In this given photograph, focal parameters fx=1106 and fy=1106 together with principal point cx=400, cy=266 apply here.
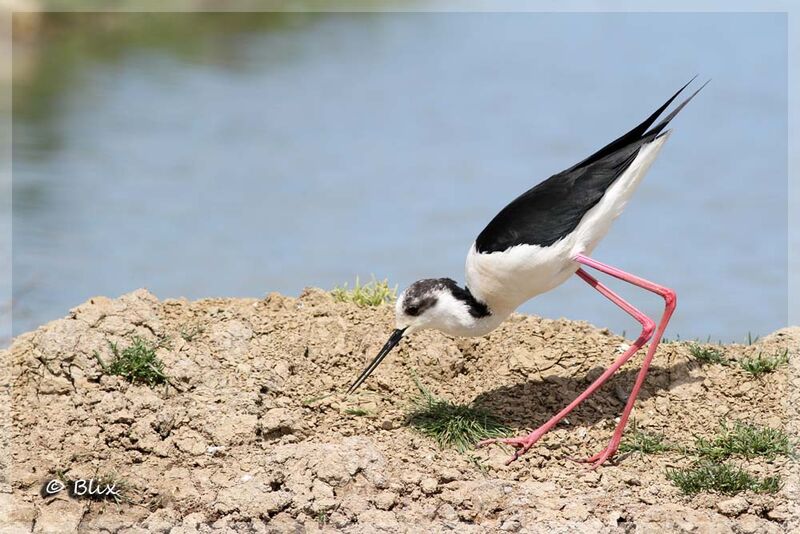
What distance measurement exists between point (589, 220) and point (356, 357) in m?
1.48

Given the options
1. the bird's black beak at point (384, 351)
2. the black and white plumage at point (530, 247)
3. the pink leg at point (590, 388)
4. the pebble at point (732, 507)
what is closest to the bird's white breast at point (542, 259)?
the black and white plumage at point (530, 247)

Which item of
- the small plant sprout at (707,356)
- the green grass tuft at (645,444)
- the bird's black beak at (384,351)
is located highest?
the bird's black beak at (384,351)

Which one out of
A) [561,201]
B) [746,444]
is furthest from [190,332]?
[746,444]

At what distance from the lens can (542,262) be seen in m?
5.47

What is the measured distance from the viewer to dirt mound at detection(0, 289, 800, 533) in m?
4.91

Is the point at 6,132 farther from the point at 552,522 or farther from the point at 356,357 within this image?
the point at 552,522

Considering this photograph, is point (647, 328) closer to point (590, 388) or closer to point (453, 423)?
point (590, 388)

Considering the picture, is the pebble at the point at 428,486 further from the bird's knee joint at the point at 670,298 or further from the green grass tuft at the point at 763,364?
the green grass tuft at the point at 763,364

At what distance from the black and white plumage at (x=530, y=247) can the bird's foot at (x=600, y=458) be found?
83cm

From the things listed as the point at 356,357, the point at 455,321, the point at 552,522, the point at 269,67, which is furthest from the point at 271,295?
the point at 269,67

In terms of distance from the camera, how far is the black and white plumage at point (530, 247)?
18.0 feet

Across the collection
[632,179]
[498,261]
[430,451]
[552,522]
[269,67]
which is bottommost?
[552,522]

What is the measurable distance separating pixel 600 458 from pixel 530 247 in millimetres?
1077

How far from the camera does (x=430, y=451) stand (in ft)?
17.5
